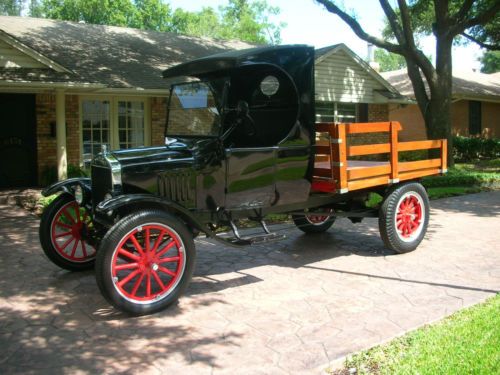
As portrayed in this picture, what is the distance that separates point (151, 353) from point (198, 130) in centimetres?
252

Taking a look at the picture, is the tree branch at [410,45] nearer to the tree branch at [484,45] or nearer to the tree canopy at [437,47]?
the tree canopy at [437,47]

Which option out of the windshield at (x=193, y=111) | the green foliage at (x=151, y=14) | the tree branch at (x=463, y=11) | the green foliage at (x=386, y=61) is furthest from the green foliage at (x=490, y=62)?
the windshield at (x=193, y=111)

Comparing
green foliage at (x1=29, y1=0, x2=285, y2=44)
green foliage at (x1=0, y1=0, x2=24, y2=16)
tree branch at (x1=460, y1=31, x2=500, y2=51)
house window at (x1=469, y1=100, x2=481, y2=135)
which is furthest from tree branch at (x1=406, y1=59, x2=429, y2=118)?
green foliage at (x1=0, y1=0, x2=24, y2=16)

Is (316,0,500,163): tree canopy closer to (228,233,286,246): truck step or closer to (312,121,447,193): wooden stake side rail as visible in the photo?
(312,121,447,193): wooden stake side rail

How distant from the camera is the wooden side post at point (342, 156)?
588 centimetres

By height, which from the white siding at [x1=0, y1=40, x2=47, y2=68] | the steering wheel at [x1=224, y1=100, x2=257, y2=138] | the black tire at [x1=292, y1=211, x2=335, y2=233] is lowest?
the black tire at [x1=292, y1=211, x2=335, y2=233]

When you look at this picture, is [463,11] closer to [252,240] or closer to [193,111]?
[193,111]

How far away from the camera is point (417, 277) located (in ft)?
18.6

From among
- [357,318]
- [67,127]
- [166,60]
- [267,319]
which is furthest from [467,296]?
[166,60]

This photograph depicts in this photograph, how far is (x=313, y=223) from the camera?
7.75 metres

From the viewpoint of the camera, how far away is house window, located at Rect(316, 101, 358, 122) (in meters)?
19.2

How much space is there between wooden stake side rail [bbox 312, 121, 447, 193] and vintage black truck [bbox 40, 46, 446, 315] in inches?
0.5

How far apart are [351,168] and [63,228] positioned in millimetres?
3370

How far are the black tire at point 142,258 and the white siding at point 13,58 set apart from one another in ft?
28.5
